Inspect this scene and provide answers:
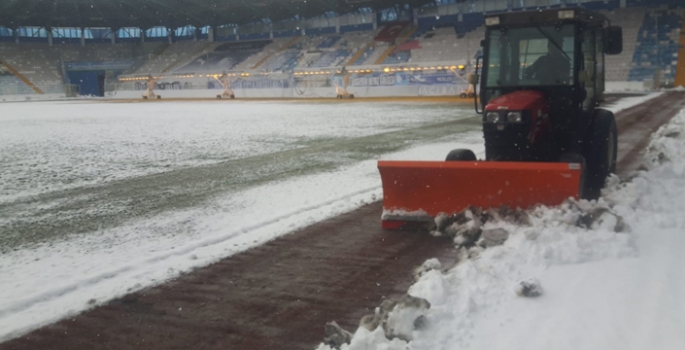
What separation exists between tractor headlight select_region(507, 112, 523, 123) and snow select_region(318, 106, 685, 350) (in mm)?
1054

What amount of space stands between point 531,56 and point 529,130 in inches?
43.6

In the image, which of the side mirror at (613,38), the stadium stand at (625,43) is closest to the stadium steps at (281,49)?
the stadium stand at (625,43)

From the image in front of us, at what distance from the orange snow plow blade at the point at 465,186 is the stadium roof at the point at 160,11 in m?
45.4

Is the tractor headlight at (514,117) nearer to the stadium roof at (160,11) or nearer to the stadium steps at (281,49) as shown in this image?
the stadium roof at (160,11)

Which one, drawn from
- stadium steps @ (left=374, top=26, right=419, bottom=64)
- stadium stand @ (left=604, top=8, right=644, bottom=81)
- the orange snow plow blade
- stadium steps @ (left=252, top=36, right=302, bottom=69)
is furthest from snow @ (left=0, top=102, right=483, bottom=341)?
stadium steps @ (left=252, top=36, right=302, bottom=69)

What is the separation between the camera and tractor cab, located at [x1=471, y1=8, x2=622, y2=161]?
19.9 ft

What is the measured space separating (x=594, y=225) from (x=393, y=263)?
165cm

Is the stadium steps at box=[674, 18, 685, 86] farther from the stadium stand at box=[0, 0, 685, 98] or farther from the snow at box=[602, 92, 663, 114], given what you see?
the snow at box=[602, 92, 663, 114]

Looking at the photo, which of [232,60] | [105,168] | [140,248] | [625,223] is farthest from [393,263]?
[232,60]

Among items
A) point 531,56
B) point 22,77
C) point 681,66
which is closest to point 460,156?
point 531,56

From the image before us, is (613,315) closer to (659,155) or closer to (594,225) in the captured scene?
(594,225)

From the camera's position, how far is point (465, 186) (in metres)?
5.38

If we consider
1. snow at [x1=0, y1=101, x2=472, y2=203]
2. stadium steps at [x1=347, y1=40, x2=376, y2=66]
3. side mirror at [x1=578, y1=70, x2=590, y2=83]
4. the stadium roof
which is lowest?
snow at [x1=0, y1=101, x2=472, y2=203]

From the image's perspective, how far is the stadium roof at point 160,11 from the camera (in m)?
52.7
